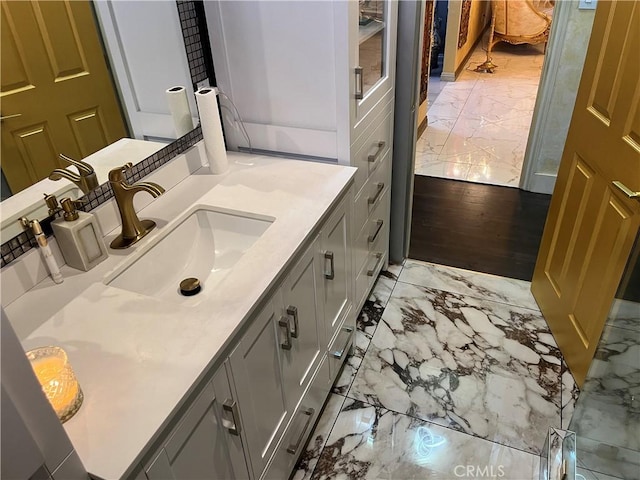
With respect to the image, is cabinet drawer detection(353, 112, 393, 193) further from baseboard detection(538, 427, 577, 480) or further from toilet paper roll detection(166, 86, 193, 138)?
baseboard detection(538, 427, 577, 480)

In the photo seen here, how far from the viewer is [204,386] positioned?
994mm

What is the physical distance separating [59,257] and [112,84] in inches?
19.8

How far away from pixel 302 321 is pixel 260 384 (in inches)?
10.5

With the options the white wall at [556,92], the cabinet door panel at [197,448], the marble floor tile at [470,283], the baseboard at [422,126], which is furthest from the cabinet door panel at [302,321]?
the baseboard at [422,126]

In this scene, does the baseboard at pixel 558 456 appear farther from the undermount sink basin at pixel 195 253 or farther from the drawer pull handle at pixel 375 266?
the undermount sink basin at pixel 195 253

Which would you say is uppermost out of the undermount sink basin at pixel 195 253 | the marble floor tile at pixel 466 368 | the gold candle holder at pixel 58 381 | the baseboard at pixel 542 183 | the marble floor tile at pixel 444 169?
the gold candle holder at pixel 58 381

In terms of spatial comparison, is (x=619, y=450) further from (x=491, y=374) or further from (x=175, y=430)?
(x=175, y=430)

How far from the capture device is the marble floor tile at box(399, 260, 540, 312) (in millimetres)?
2412

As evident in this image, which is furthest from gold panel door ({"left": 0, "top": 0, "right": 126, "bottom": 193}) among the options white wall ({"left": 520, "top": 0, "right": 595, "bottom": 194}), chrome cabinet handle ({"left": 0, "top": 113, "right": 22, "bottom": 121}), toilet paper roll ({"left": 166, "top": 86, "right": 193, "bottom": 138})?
white wall ({"left": 520, "top": 0, "right": 595, "bottom": 194})

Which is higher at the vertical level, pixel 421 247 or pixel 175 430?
pixel 175 430

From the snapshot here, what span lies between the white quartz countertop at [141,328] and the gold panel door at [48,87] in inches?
10.5

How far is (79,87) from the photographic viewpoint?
1.27m

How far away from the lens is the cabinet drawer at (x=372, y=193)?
6.30 feet

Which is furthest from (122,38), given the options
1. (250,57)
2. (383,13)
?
(383,13)
